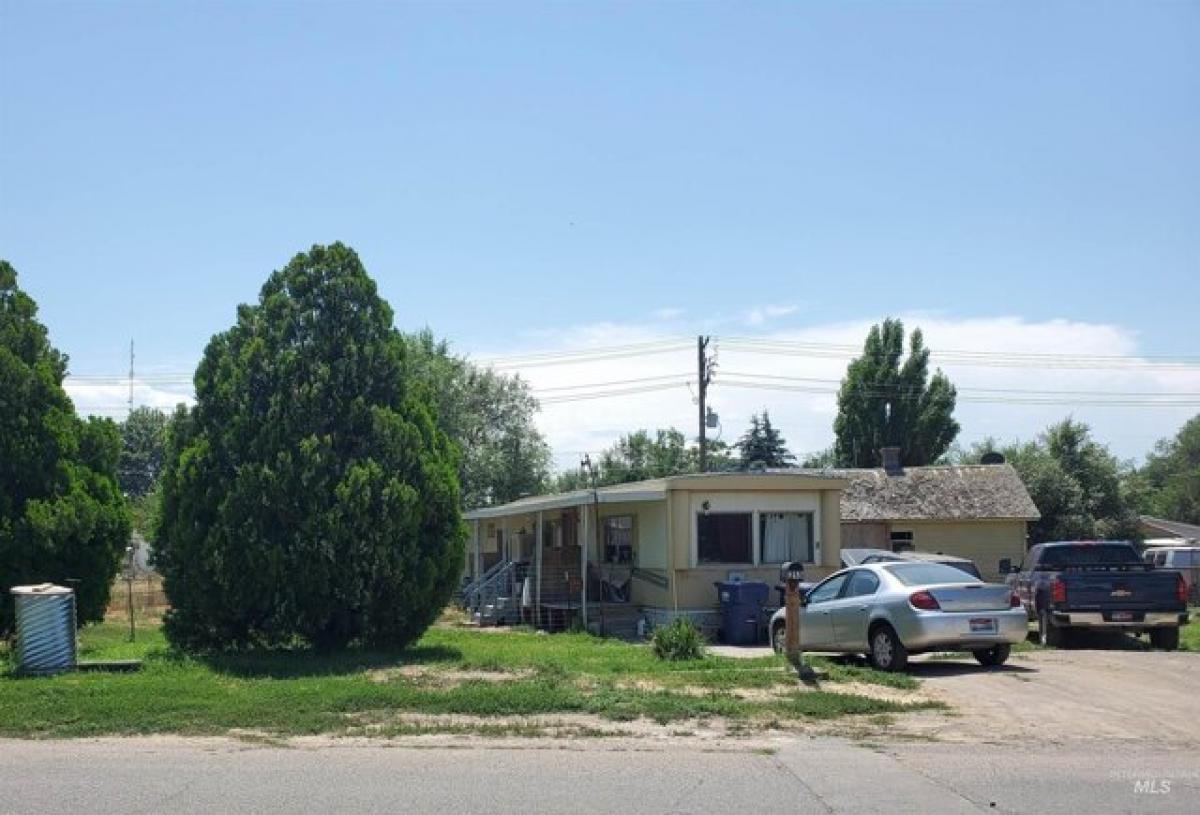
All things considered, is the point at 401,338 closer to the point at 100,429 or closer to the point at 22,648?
the point at 100,429

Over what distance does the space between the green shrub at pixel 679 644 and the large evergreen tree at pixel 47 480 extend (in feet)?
26.9

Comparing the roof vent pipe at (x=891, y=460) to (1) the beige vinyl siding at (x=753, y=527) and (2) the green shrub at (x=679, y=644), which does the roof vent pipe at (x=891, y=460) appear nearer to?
(1) the beige vinyl siding at (x=753, y=527)

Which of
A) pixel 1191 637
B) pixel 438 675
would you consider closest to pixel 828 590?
pixel 438 675

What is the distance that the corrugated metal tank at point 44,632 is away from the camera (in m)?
14.1

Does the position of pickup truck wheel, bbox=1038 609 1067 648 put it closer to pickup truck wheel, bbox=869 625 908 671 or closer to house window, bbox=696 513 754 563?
pickup truck wheel, bbox=869 625 908 671

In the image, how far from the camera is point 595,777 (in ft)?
30.3

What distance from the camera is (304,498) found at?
15812 millimetres

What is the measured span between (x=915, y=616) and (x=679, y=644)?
3328 millimetres

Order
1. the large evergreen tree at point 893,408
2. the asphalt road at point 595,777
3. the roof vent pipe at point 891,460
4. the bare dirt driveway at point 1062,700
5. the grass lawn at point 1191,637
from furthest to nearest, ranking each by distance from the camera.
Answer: the large evergreen tree at point 893,408 → the roof vent pipe at point 891,460 → the grass lawn at point 1191,637 → the bare dirt driveway at point 1062,700 → the asphalt road at point 595,777

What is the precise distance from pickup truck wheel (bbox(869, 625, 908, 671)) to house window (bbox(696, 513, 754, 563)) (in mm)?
9023

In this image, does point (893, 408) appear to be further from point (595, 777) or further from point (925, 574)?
point (595, 777)

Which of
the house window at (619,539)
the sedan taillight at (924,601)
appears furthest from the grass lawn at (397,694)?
the house window at (619,539)

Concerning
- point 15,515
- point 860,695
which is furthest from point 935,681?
point 15,515

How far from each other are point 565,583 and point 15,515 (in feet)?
44.7
